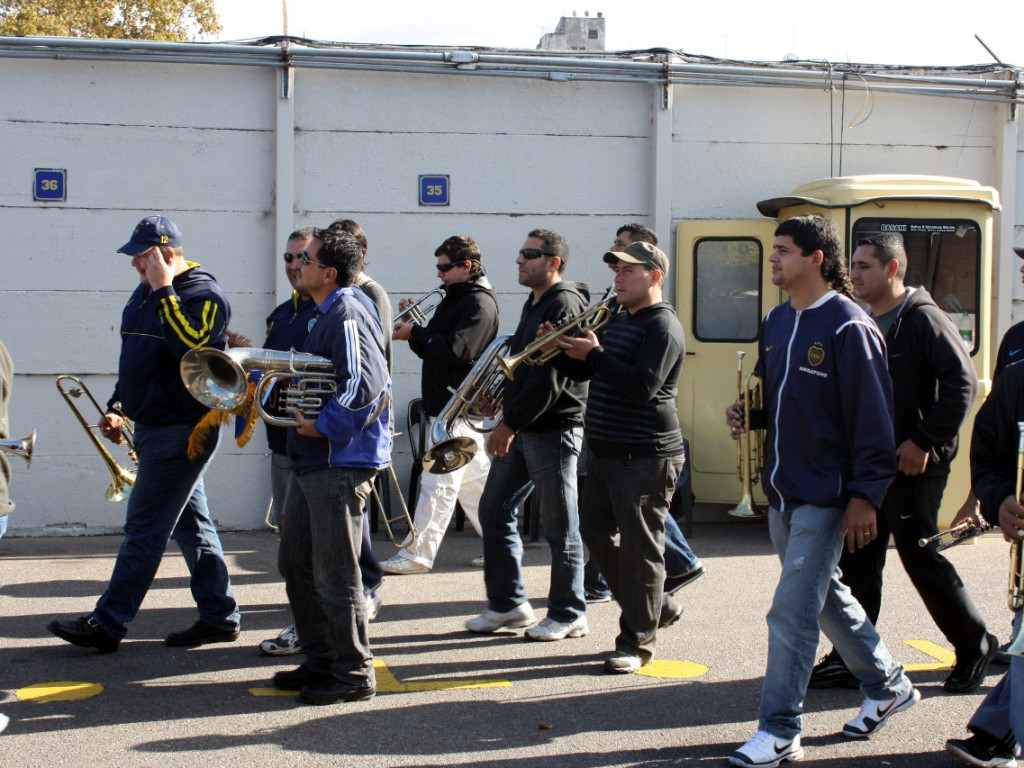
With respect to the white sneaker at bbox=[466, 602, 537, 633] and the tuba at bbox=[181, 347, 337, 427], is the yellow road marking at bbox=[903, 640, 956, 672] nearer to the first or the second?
the white sneaker at bbox=[466, 602, 537, 633]

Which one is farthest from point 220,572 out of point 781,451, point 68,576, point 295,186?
point 295,186

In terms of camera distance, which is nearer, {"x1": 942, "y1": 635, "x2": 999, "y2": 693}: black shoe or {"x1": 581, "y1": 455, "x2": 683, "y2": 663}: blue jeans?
{"x1": 942, "y1": 635, "x2": 999, "y2": 693}: black shoe

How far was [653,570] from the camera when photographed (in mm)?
5016

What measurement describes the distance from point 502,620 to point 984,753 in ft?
8.24

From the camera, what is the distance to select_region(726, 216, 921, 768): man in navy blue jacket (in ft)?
12.9

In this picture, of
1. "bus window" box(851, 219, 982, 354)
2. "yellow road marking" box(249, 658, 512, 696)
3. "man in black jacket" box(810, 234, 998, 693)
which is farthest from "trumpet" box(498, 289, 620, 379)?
"bus window" box(851, 219, 982, 354)

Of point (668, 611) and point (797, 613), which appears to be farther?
point (668, 611)

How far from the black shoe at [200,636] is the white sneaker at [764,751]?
2.70m

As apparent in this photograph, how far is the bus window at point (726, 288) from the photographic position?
8.63 meters

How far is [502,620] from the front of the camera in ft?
18.9

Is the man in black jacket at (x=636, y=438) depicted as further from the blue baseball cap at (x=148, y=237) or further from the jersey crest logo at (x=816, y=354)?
the blue baseball cap at (x=148, y=237)

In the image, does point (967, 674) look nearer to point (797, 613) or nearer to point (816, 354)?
point (797, 613)

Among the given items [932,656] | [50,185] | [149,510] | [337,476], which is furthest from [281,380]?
[50,185]

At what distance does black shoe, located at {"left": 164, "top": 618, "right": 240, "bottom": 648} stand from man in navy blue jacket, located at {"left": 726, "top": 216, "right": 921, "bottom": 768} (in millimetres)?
2707
